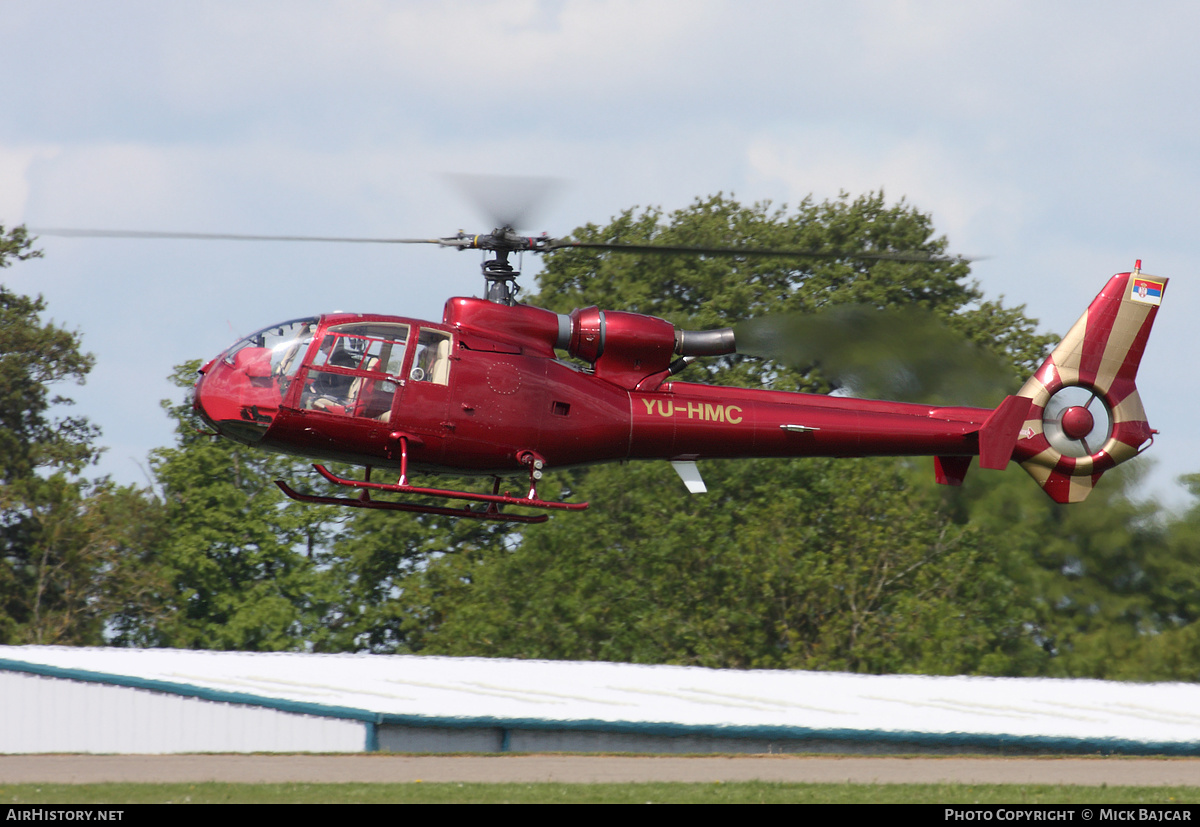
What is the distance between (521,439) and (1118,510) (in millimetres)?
→ 14999

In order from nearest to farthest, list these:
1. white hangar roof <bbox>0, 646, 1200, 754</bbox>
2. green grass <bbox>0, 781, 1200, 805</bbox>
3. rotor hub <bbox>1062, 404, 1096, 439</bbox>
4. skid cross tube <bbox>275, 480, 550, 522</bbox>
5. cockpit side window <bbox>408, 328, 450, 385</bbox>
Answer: green grass <bbox>0, 781, 1200, 805</bbox>, skid cross tube <bbox>275, 480, 550, 522</bbox>, cockpit side window <bbox>408, 328, 450, 385</bbox>, rotor hub <bbox>1062, 404, 1096, 439</bbox>, white hangar roof <bbox>0, 646, 1200, 754</bbox>

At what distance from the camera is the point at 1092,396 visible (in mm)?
19359

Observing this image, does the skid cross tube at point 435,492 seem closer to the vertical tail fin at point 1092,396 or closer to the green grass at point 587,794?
the green grass at point 587,794

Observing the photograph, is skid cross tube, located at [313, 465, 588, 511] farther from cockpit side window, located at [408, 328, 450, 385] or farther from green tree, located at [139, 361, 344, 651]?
green tree, located at [139, 361, 344, 651]

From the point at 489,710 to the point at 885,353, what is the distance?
31.5ft

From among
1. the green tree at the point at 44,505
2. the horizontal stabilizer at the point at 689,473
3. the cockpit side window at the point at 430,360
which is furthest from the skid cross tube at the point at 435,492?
the green tree at the point at 44,505

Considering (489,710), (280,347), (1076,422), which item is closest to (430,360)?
(280,347)

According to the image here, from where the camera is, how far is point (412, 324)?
51.3 feet

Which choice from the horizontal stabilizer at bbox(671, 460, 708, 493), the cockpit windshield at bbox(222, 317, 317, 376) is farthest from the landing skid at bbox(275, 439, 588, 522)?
the horizontal stabilizer at bbox(671, 460, 708, 493)

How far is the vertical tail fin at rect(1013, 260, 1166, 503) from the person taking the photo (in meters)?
18.9

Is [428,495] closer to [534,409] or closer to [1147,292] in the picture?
[534,409]

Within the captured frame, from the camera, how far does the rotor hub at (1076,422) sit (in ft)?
62.2

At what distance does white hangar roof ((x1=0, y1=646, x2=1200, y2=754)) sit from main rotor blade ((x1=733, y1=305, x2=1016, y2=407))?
557 centimetres
